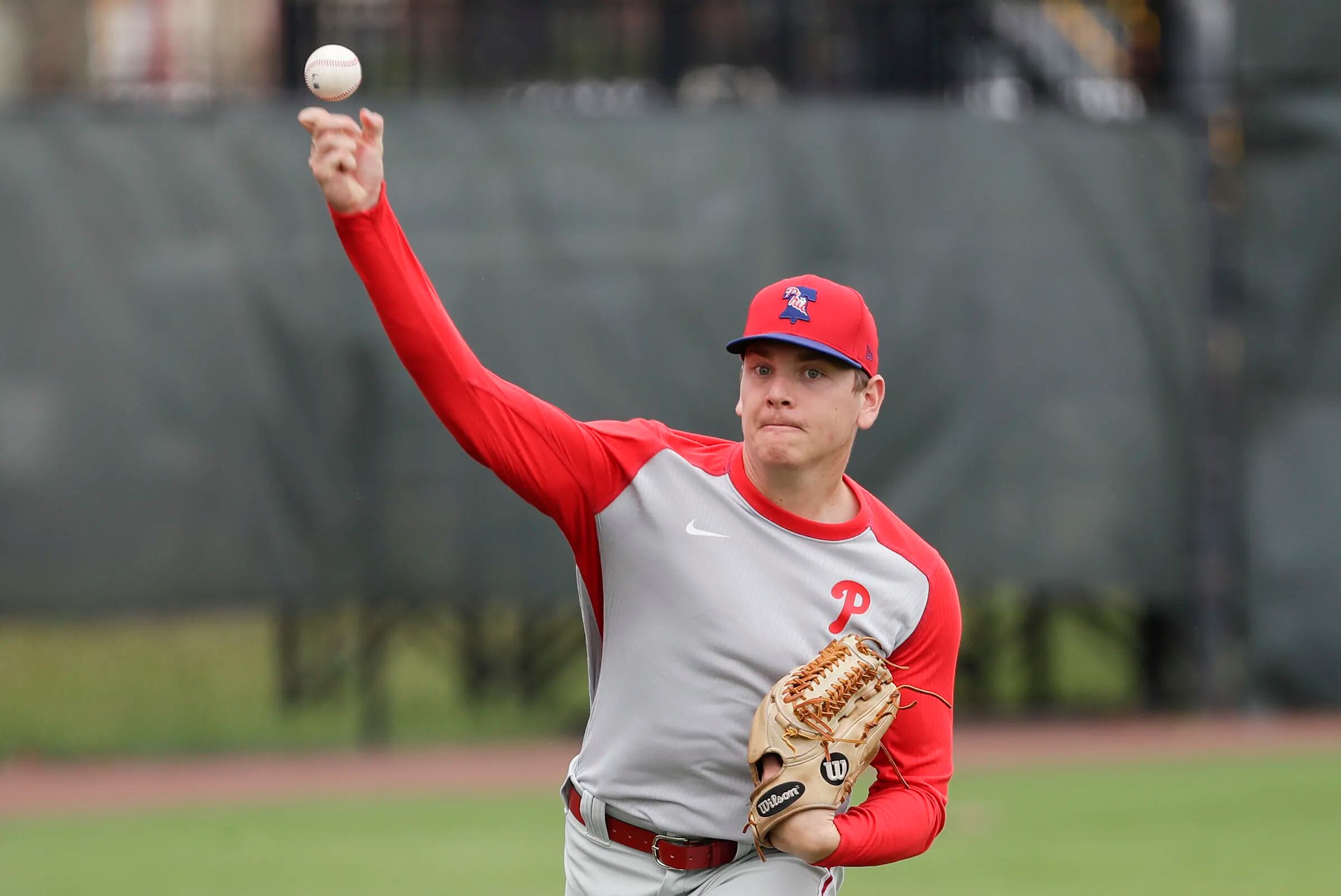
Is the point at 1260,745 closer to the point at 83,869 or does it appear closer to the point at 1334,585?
the point at 1334,585

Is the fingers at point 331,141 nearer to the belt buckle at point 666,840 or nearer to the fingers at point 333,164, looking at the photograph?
the fingers at point 333,164

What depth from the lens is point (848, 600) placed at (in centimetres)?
366

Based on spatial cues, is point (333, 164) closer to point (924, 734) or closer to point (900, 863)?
point (924, 734)

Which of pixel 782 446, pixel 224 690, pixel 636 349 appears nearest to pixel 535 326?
pixel 636 349

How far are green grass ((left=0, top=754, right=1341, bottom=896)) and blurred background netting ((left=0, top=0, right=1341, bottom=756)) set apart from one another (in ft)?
4.41

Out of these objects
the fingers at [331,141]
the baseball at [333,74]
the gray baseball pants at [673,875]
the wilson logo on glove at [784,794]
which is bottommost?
the gray baseball pants at [673,875]

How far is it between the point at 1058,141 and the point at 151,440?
5.14 meters

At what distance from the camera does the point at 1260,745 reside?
9398 millimetres

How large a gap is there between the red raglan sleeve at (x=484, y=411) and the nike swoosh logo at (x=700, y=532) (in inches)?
6.4

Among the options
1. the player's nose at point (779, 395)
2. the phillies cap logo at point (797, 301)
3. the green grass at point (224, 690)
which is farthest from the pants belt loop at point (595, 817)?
the green grass at point (224, 690)

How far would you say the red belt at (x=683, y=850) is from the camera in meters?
3.64

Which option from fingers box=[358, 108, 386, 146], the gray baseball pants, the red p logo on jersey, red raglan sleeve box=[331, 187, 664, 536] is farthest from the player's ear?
fingers box=[358, 108, 386, 146]

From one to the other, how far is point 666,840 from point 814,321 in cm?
110

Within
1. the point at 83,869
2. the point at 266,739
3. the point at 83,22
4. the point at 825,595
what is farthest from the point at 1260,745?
the point at 83,22
